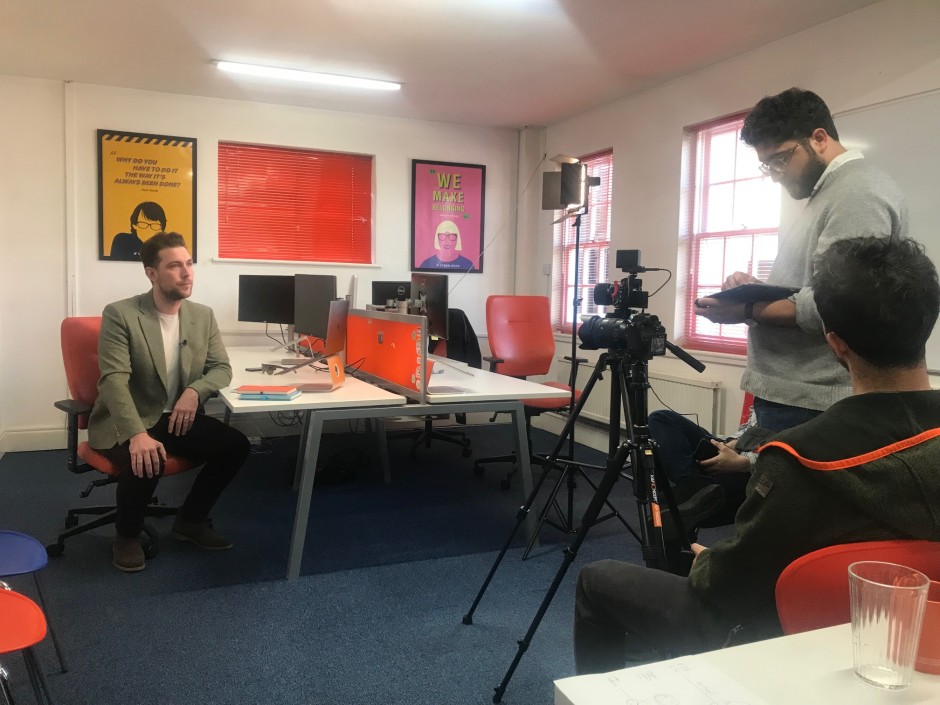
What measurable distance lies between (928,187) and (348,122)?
3.94 meters

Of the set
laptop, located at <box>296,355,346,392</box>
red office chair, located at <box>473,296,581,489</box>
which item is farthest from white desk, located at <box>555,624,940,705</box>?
red office chair, located at <box>473,296,581,489</box>

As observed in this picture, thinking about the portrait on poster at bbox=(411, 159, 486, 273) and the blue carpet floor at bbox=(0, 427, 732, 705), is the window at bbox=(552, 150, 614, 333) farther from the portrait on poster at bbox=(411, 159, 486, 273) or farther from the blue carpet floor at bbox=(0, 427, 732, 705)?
the blue carpet floor at bbox=(0, 427, 732, 705)

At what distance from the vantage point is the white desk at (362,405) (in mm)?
2619

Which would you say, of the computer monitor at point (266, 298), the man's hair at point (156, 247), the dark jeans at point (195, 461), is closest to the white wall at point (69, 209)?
the computer monitor at point (266, 298)

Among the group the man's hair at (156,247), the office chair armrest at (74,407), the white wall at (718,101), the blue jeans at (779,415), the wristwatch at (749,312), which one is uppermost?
the white wall at (718,101)

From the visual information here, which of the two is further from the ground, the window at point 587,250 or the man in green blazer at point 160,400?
the window at point 587,250

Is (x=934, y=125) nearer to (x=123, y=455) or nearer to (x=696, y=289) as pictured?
(x=696, y=289)

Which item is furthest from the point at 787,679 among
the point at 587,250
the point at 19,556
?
the point at 587,250

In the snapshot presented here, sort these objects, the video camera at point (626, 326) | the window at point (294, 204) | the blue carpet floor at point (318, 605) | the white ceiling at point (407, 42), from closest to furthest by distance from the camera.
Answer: the video camera at point (626, 326) → the blue carpet floor at point (318, 605) → the white ceiling at point (407, 42) → the window at point (294, 204)

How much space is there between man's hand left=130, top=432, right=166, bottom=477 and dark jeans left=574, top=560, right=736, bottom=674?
6.28 feet

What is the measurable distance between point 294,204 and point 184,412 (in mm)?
2877

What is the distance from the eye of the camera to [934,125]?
9.45 feet

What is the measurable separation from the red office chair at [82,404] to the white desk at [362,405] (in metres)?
0.55

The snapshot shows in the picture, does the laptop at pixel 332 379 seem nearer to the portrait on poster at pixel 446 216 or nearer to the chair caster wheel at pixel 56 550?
the chair caster wheel at pixel 56 550
